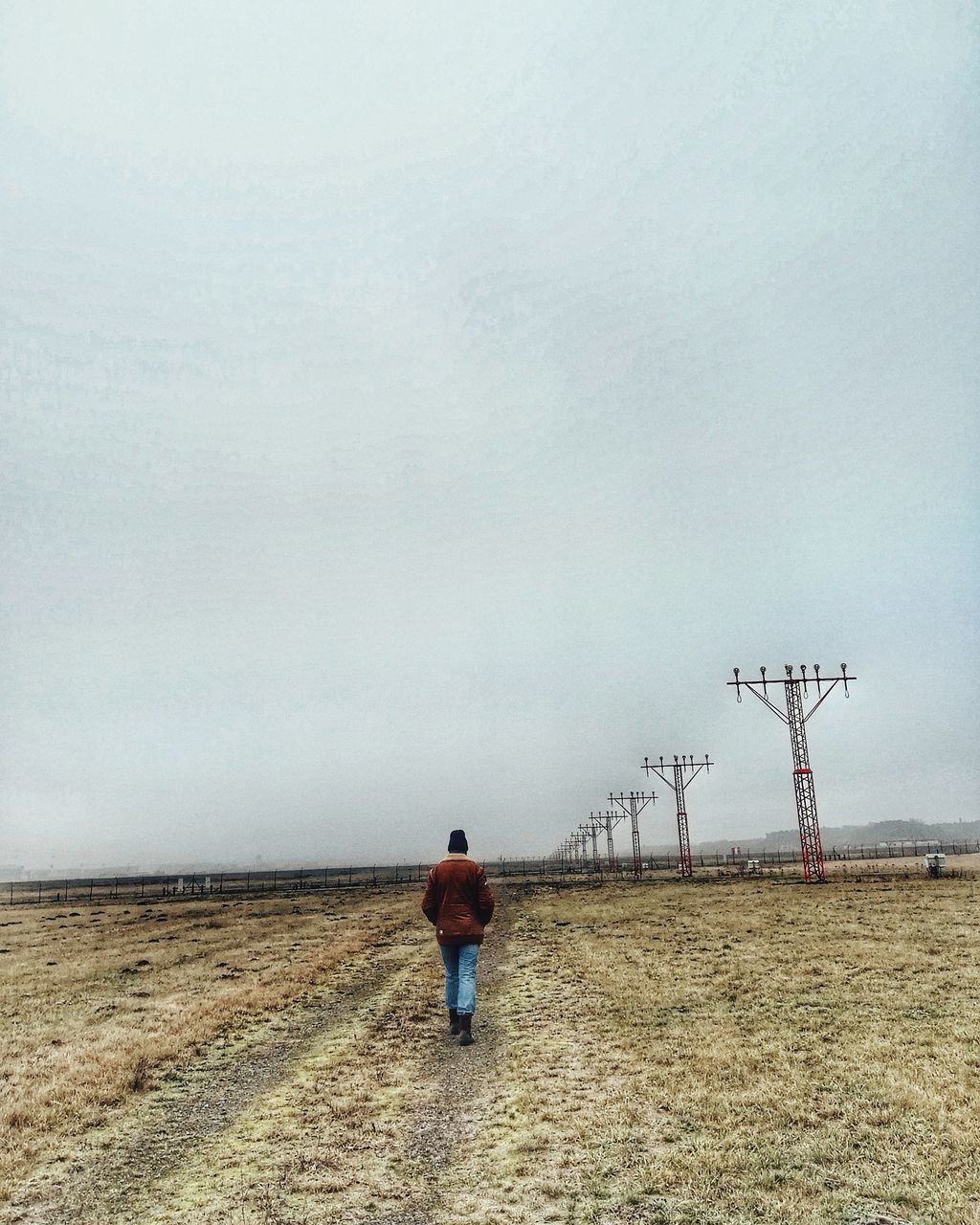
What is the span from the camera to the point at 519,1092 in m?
9.03

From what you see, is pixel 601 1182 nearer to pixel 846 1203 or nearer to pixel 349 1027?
pixel 846 1203

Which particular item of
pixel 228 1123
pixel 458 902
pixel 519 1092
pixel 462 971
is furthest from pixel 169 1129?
pixel 458 902

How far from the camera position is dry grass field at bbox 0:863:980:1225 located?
6.34m

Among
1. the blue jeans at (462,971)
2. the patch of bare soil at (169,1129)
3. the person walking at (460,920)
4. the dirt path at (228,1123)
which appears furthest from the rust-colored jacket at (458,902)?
the patch of bare soil at (169,1129)

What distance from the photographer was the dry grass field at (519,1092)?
20.8 ft

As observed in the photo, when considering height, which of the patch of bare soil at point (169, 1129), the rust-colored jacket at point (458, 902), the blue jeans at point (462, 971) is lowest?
the patch of bare soil at point (169, 1129)

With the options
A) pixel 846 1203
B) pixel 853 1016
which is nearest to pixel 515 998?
pixel 853 1016

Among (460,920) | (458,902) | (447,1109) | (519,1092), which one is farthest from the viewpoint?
(458,902)

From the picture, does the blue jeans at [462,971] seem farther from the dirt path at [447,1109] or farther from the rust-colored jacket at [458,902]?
the dirt path at [447,1109]

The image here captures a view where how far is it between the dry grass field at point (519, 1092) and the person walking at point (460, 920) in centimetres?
67

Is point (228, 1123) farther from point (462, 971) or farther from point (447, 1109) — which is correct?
point (462, 971)

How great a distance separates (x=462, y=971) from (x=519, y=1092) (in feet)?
7.95

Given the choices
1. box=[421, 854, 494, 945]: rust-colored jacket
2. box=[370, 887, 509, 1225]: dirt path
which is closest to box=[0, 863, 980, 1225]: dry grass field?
box=[370, 887, 509, 1225]: dirt path

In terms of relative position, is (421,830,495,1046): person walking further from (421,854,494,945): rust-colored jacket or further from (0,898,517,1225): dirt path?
(0,898,517,1225): dirt path
